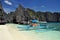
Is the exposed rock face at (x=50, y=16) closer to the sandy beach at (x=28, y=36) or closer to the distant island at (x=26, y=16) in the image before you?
the distant island at (x=26, y=16)

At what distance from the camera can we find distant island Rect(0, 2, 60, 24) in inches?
366

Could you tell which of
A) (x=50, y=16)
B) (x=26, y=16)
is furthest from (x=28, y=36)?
(x=50, y=16)

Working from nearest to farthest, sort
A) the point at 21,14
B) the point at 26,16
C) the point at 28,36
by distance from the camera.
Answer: the point at 28,36 → the point at 26,16 → the point at 21,14

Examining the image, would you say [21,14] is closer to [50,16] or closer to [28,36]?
[50,16]

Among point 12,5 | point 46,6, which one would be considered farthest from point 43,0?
point 12,5

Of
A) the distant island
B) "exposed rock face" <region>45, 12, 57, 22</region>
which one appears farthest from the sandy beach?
"exposed rock face" <region>45, 12, 57, 22</region>

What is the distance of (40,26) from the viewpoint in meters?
9.62

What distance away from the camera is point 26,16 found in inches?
372

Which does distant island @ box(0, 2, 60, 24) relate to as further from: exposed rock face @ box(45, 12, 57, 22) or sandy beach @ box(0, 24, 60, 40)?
sandy beach @ box(0, 24, 60, 40)

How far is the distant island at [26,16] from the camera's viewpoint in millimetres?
9305

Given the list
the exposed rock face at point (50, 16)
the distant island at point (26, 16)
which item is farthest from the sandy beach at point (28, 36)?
the exposed rock face at point (50, 16)

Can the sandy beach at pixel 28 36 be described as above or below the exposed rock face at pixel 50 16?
below

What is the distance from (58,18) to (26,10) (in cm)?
214

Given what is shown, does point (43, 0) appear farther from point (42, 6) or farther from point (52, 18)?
point (52, 18)
